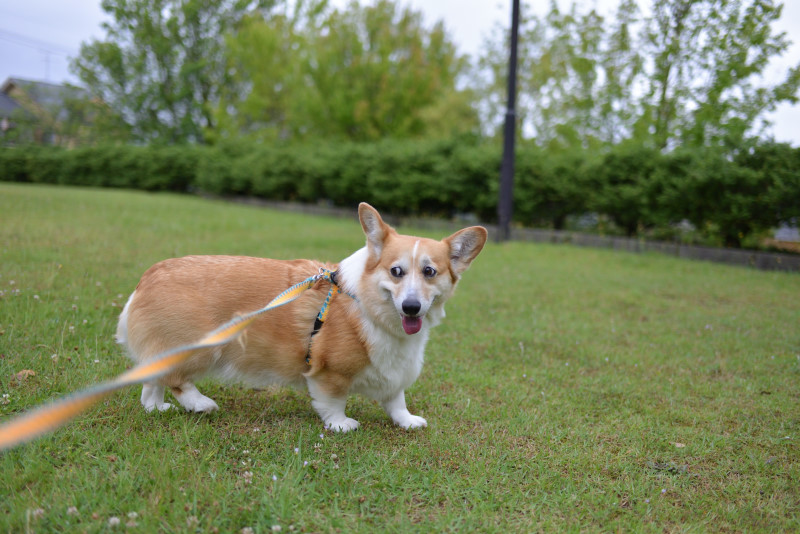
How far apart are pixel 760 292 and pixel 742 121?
613cm

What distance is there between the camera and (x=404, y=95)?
65.1 ft

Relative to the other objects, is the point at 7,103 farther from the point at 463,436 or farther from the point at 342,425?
the point at 463,436

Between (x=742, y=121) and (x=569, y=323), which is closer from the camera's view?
(x=569, y=323)

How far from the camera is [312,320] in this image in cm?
315

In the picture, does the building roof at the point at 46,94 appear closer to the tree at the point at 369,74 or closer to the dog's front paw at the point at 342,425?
the tree at the point at 369,74

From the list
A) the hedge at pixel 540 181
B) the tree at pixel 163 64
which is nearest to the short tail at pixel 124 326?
the hedge at pixel 540 181

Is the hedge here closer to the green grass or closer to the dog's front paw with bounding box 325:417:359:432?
the green grass

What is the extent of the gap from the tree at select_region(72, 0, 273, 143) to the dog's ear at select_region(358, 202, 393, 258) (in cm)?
3298

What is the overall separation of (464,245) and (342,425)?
1279 millimetres

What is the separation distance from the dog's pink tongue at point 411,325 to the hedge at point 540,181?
30.5ft

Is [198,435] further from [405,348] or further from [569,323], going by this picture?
[569,323]

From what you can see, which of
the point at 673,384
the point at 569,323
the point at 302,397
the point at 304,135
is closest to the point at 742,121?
the point at 569,323

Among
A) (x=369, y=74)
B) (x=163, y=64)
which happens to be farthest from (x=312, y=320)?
(x=163, y=64)

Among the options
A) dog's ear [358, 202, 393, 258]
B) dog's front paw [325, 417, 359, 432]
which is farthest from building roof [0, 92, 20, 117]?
dog's front paw [325, 417, 359, 432]
